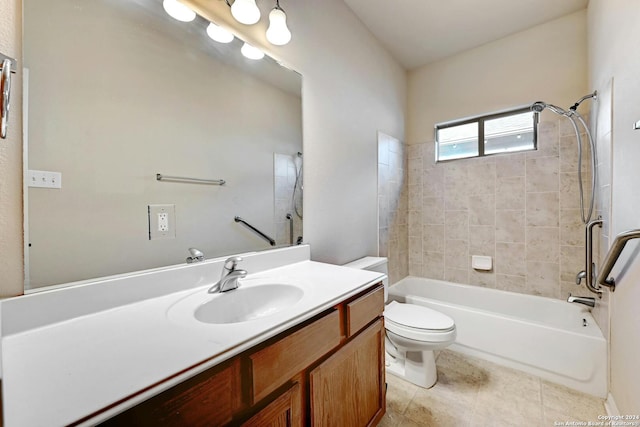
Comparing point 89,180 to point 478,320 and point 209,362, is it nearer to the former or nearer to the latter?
point 209,362

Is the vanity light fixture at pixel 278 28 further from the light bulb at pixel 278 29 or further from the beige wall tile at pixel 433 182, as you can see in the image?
the beige wall tile at pixel 433 182

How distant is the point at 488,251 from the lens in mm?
2354

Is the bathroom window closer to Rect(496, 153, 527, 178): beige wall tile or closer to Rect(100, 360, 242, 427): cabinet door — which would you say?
Rect(496, 153, 527, 178): beige wall tile

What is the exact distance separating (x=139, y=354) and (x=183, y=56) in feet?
3.72

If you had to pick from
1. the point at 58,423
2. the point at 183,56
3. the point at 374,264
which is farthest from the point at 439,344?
the point at 183,56

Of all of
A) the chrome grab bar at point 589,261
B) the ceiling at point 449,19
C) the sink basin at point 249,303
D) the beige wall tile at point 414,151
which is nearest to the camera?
the sink basin at point 249,303

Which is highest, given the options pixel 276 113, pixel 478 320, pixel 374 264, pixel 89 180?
Answer: pixel 276 113

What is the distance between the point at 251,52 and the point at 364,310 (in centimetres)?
139

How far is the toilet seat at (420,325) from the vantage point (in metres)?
1.51

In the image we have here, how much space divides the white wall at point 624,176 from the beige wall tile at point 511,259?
2.35 feet

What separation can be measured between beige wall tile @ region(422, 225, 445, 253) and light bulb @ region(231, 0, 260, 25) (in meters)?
2.37

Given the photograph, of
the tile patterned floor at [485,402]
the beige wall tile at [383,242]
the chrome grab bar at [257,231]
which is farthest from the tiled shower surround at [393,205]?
the chrome grab bar at [257,231]

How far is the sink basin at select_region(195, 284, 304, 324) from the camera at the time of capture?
3.00ft

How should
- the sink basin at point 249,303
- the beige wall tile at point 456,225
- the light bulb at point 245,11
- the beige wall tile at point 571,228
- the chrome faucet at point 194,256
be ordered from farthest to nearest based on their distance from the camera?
the beige wall tile at point 456,225 < the beige wall tile at point 571,228 < the light bulb at point 245,11 < the chrome faucet at point 194,256 < the sink basin at point 249,303
